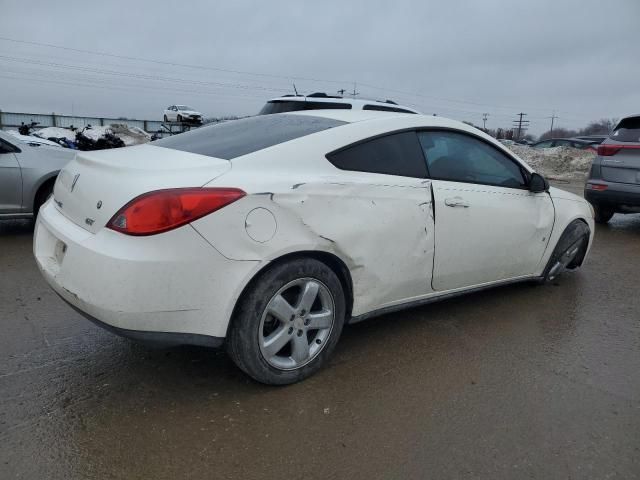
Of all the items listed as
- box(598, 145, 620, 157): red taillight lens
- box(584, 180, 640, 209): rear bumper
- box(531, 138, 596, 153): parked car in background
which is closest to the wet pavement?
box(584, 180, 640, 209): rear bumper

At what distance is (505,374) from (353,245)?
→ 47.6 inches

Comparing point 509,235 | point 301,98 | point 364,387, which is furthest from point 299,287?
point 301,98

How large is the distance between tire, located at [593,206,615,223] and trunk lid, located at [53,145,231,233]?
7.46m

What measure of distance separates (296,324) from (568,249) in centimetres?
310

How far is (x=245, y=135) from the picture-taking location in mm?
3215

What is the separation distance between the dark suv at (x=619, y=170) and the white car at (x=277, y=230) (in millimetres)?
4296

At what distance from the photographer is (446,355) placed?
10.8 ft

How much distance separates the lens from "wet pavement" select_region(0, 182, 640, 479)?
2.24 m

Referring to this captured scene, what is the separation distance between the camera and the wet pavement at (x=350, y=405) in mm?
2238

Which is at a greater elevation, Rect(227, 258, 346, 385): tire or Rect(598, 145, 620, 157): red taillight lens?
Rect(598, 145, 620, 157): red taillight lens

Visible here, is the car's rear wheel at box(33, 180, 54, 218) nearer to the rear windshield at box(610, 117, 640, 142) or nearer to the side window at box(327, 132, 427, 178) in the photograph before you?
the side window at box(327, 132, 427, 178)

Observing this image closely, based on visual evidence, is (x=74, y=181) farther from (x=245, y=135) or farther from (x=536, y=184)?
(x=536, y=184)

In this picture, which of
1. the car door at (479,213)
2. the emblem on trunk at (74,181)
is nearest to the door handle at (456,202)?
the car door at (479,213)

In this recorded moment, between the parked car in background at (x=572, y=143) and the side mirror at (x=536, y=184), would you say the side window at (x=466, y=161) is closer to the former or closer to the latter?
the side mirror at (x=536, y=184)
